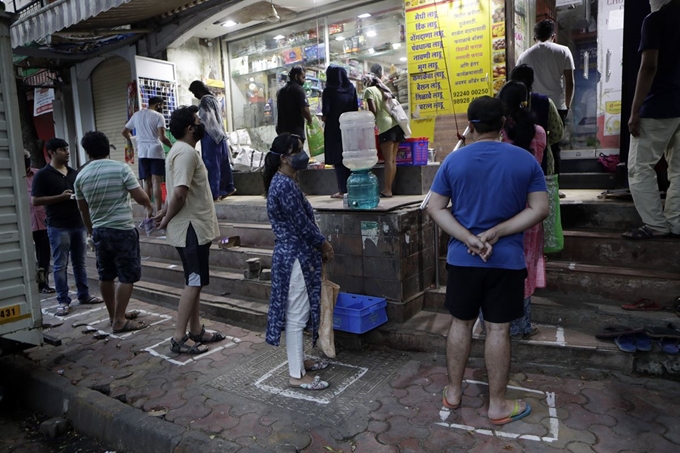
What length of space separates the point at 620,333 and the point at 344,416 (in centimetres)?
216

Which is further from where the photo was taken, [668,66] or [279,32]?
[279,32]

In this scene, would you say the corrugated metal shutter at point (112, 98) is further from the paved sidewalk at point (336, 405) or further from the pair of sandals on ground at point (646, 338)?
the pair of sandals on ground at point (646, 338)

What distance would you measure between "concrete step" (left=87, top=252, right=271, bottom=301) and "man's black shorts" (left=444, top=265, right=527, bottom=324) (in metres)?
2.87

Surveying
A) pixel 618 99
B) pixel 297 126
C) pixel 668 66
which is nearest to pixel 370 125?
pixel 297 126

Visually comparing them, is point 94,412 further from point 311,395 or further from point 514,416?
point 514,416

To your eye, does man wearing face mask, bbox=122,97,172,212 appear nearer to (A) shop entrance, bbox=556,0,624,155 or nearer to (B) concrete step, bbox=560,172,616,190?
(B) concrete step, bbox=560,172,616,190

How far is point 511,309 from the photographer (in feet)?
9.91

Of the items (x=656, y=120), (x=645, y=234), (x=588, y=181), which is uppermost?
(x=656, y=120)

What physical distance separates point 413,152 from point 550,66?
2.04 m

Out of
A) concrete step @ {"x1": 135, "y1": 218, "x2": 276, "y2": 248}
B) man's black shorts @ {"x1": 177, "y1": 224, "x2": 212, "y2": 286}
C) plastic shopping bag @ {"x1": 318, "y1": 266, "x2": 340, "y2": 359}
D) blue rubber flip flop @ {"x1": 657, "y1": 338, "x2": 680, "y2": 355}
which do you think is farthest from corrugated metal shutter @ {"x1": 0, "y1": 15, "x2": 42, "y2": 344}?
blue rubber flip flop @ {"x1": 657, "y1": 338, "x2": 680, "y2": 355}

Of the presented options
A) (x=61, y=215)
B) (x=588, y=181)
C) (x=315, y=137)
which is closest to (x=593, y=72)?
(x=588, y=181)

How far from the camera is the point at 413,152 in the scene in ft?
21.8

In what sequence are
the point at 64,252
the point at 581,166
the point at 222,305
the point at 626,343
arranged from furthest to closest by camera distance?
the point at 581,166 → the point at 64,252 → the point at 222,305 → the point at 626,343

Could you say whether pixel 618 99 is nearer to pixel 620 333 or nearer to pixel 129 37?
pixel 620 333
